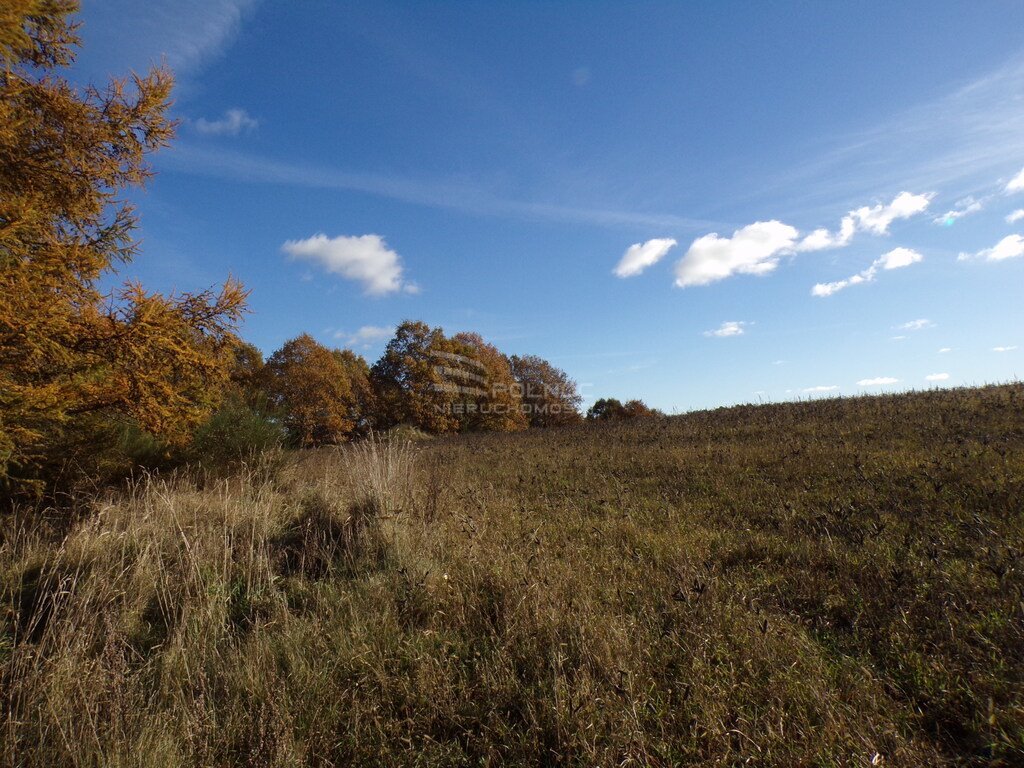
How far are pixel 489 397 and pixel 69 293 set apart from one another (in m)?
33.5

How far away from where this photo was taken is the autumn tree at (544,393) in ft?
156

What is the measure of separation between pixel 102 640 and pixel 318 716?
Answer: 235 centimetres

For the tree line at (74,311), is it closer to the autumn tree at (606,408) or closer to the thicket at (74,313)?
the thicket at (74,313)

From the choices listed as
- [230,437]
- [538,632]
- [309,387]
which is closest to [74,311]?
[230,437]

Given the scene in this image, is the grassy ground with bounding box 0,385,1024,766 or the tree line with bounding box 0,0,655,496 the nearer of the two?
the grassy ground with bounding box 0,385,1024,766

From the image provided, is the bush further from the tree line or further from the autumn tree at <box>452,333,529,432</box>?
the autumn tree at <box>452,333,529,432</box>

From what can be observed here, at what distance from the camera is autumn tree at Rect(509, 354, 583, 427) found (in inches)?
1866

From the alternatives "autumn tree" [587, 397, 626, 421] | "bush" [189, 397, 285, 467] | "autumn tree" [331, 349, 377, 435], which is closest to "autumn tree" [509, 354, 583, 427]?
"autumn tree" [587, 397, 626, 421]

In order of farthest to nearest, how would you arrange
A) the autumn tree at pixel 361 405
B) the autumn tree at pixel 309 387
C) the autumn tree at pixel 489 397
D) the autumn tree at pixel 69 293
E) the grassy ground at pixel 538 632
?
the autumn tree at pixel 489 397 → the autumn tree at pixel 361 405 → the autumn tree at pixel 309 387 → the autumn tree at pixel 69 293 → the grassy ground at pixel 538 632

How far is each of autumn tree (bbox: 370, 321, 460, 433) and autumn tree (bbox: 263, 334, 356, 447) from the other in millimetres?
3076

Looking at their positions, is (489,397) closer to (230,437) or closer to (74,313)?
(230,437)

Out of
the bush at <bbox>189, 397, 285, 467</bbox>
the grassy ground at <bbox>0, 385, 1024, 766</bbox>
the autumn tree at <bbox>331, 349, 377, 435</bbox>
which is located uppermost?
the autumn tree at <bbox>331, 349, 377, 435</bbox>

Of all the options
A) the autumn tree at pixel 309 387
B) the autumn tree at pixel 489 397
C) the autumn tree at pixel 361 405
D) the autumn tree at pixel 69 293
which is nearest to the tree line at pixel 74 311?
the autumn tree at pixel 69 293

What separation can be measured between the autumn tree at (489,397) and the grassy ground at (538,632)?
30976 mm
